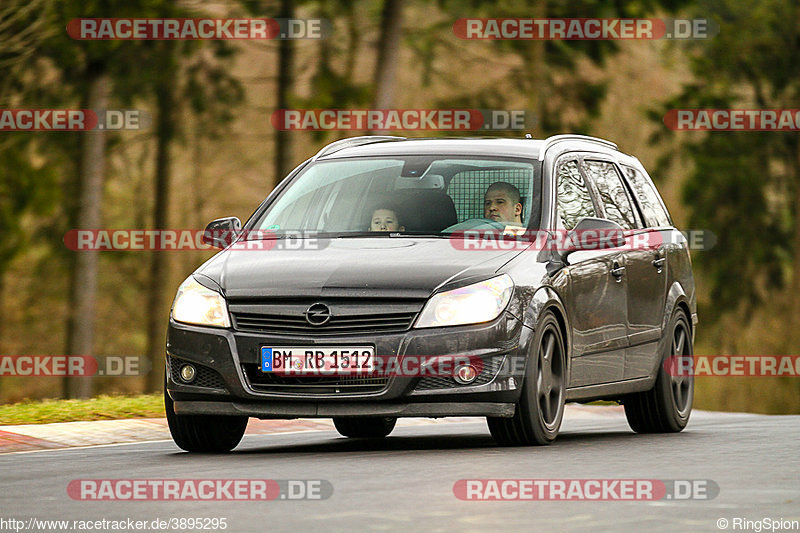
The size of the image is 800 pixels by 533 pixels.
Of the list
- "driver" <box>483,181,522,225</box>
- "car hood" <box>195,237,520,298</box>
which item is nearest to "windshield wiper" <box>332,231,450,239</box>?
"car hood" <box>195,237,520,298</box>

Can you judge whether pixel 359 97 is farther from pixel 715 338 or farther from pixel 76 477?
pixel 76 477

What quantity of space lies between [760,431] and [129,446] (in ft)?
15.3

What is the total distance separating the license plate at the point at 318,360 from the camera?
10273 millimetres

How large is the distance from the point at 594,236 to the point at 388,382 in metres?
2.41

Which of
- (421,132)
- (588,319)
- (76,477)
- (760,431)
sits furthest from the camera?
(421,132)

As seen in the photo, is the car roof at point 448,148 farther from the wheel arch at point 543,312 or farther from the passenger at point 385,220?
the wheel arch at point 543,312

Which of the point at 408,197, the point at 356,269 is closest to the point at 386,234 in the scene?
the point at 408,197

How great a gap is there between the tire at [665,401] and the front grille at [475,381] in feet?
10.3

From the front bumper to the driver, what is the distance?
1.26 m

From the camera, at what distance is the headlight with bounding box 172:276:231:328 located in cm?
1059

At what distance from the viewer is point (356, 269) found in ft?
34.7

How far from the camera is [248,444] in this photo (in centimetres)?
1222

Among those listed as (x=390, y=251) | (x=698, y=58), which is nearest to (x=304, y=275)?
(x=390, y=251)

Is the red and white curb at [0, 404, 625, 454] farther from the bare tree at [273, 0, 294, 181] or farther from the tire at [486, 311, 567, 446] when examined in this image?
the bare tree at [273, 0, 294, 181]
